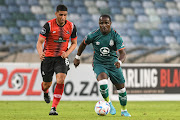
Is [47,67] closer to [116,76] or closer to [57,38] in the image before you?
[57,38]

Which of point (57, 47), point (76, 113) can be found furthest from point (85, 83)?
point (57, 47)

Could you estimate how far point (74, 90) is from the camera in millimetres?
12227

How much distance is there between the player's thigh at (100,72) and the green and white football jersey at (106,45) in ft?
0.30

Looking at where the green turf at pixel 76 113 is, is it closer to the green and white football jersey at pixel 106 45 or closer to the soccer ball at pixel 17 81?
the green and white football jersey at pixel 106 45

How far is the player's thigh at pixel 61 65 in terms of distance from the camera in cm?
738

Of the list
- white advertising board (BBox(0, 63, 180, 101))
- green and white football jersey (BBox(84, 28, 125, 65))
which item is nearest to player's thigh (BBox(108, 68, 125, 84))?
green and white football jersey (BBox(84, 28, 125, 65))

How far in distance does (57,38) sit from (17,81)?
4.75 m

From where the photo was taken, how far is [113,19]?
18.9m

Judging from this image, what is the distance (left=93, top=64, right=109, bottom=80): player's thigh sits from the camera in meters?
6.98

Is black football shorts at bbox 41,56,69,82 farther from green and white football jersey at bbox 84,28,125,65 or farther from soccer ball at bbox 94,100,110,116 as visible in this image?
soccer ball at bbox 94,100,110,116

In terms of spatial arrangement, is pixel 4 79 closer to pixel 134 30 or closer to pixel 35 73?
pixel 35 73

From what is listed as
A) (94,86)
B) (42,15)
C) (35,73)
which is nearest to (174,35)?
(42,15)

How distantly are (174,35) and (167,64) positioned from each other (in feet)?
21.2

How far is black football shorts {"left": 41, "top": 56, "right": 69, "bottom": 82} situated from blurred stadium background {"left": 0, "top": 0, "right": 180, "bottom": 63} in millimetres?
7118
